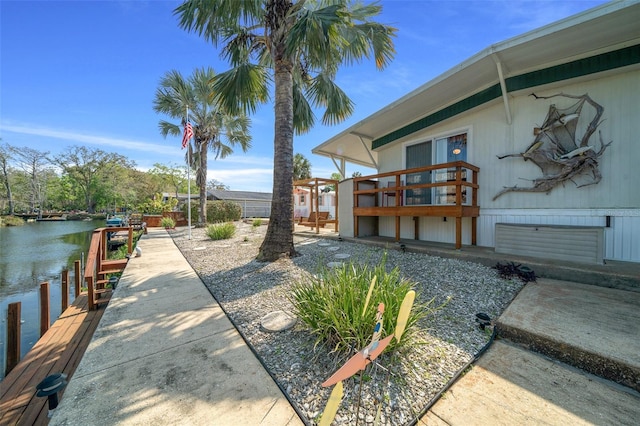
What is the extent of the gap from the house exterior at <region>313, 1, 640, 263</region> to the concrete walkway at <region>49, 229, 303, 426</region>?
4641 millimetres

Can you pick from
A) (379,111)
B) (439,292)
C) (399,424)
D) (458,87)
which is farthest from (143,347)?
(458,87)

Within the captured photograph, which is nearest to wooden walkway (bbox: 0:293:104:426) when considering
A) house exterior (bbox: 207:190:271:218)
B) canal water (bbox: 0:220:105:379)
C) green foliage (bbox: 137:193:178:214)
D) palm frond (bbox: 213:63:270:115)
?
canal water (bbox: 0:220:105:379)

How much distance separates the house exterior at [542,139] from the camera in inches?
156

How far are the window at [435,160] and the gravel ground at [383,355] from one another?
194 cm

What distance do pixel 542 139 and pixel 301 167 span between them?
91.9ft

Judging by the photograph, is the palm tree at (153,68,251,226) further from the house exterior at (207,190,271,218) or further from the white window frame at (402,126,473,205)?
the house exterior at (207,190,271,218)

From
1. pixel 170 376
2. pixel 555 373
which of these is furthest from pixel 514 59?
pixel 170 376

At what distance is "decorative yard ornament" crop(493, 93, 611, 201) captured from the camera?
427cm

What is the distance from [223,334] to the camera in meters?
2.55

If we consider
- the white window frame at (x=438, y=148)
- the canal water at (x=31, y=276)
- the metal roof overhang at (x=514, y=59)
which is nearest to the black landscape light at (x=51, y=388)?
the canal water at (x=31, y=276)

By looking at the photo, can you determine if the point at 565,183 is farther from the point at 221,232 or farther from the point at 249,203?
the point at 249,203

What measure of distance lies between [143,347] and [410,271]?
3.86 metres

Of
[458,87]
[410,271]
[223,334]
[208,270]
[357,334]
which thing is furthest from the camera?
[458,87]

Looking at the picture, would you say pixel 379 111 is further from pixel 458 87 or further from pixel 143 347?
pixel 143 347
